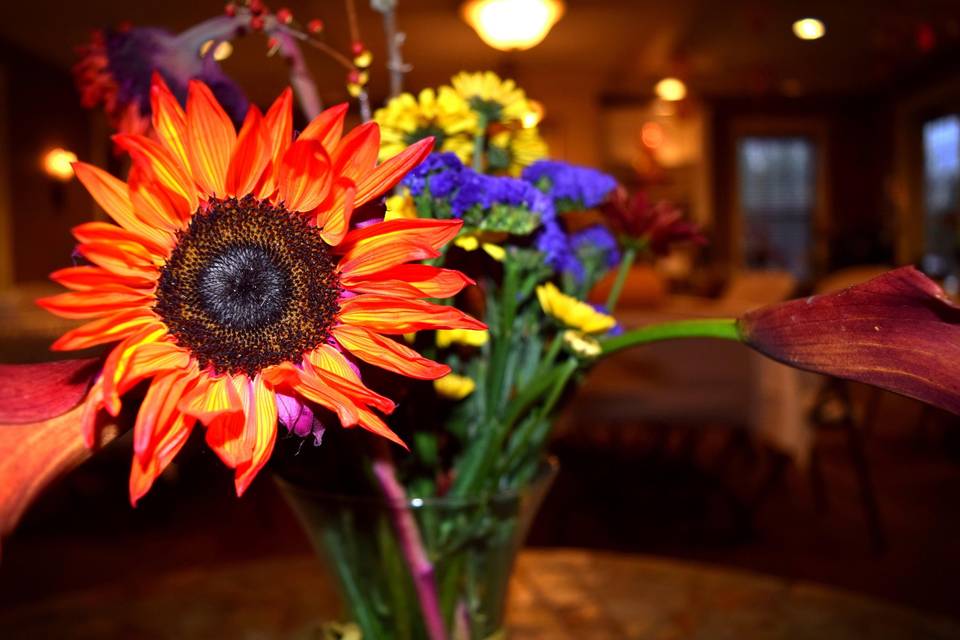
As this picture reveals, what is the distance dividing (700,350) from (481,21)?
6.72 feet

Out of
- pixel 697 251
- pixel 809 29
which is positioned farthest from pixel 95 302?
pixel 697 251

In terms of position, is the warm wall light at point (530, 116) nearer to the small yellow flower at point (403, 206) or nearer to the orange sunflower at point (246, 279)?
the small yellow flower at point (403, 206)

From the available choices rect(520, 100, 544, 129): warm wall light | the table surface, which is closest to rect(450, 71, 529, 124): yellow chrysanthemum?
rect(520, 100, 544, 129): warm wall light

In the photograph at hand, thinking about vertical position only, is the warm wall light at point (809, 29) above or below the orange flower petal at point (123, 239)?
above

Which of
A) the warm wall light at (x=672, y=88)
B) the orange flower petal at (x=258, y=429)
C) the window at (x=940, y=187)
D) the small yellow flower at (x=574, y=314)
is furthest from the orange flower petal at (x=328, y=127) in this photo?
the window at (x=940, y=187)

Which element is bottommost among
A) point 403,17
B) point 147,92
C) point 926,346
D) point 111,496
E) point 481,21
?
point 111,496

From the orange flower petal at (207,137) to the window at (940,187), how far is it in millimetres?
9286

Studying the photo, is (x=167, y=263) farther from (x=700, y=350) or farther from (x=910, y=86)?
(x=910, y=86)

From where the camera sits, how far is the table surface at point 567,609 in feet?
2.70

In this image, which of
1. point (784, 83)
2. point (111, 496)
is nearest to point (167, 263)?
point (111, 496)

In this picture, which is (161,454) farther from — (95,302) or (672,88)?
(672,88)

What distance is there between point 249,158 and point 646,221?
31cm

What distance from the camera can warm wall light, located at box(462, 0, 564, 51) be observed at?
391cm

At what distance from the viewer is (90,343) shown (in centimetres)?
30
